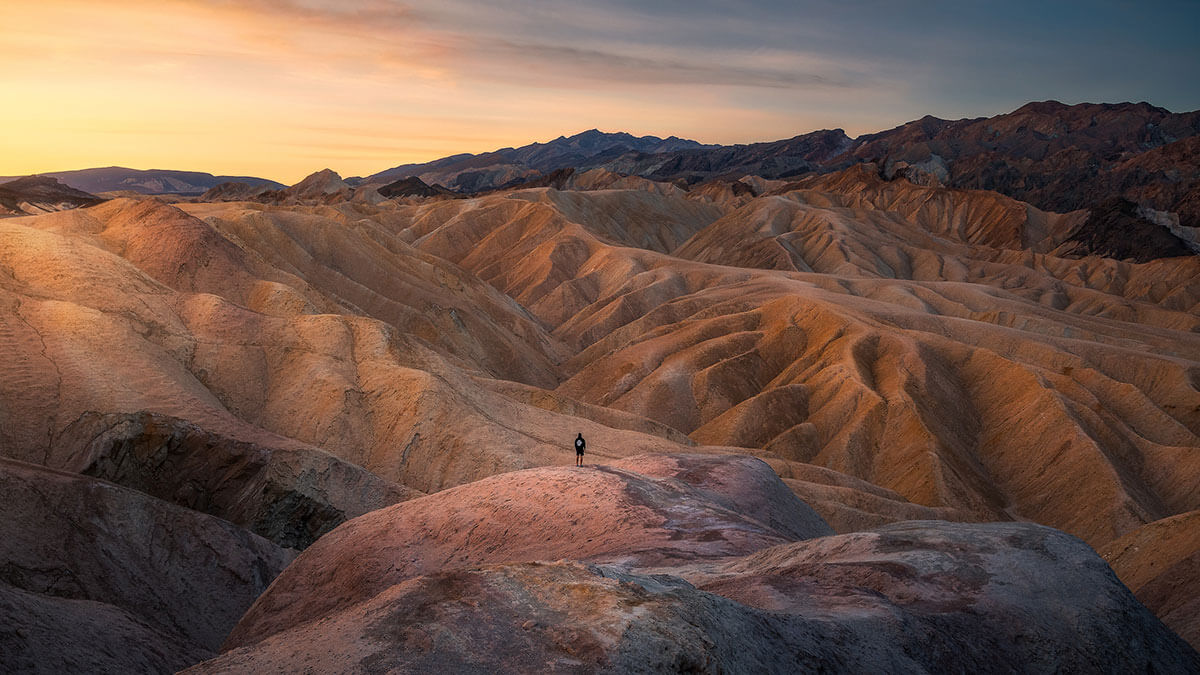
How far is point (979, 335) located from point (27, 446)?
2102 inches

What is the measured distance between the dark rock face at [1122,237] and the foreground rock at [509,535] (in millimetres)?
114496

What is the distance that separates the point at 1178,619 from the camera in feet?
56.0

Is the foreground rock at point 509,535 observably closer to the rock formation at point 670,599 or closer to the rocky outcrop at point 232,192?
the rock formation at point 670,599

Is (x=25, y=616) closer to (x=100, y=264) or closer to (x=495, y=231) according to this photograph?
(x=100, y=264)

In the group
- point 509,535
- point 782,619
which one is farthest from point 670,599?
point 509,535

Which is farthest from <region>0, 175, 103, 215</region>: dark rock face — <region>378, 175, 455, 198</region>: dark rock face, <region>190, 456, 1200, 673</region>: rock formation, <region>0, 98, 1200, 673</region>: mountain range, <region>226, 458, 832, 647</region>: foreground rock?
<region>190, 456, 1200, 673</region>: rock formation

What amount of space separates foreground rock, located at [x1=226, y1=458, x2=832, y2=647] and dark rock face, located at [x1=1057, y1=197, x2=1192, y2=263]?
376 feet

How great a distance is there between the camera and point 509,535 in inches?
650

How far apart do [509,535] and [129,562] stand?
9274mm

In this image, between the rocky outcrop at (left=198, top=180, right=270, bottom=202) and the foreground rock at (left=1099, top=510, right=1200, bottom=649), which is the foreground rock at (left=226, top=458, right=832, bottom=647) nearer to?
the foreground rock at (left=1099, top=510, right=1200, bottom=649)

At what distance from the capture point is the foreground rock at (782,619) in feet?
28.8

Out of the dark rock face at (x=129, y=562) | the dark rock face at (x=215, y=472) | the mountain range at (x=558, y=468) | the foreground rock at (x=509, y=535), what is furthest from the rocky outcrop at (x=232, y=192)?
the foreground rock at (x=509, y=535)

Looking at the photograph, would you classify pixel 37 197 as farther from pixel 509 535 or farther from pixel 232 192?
pixel 509 535

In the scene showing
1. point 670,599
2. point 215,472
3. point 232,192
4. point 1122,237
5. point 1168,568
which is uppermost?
point 232,192
